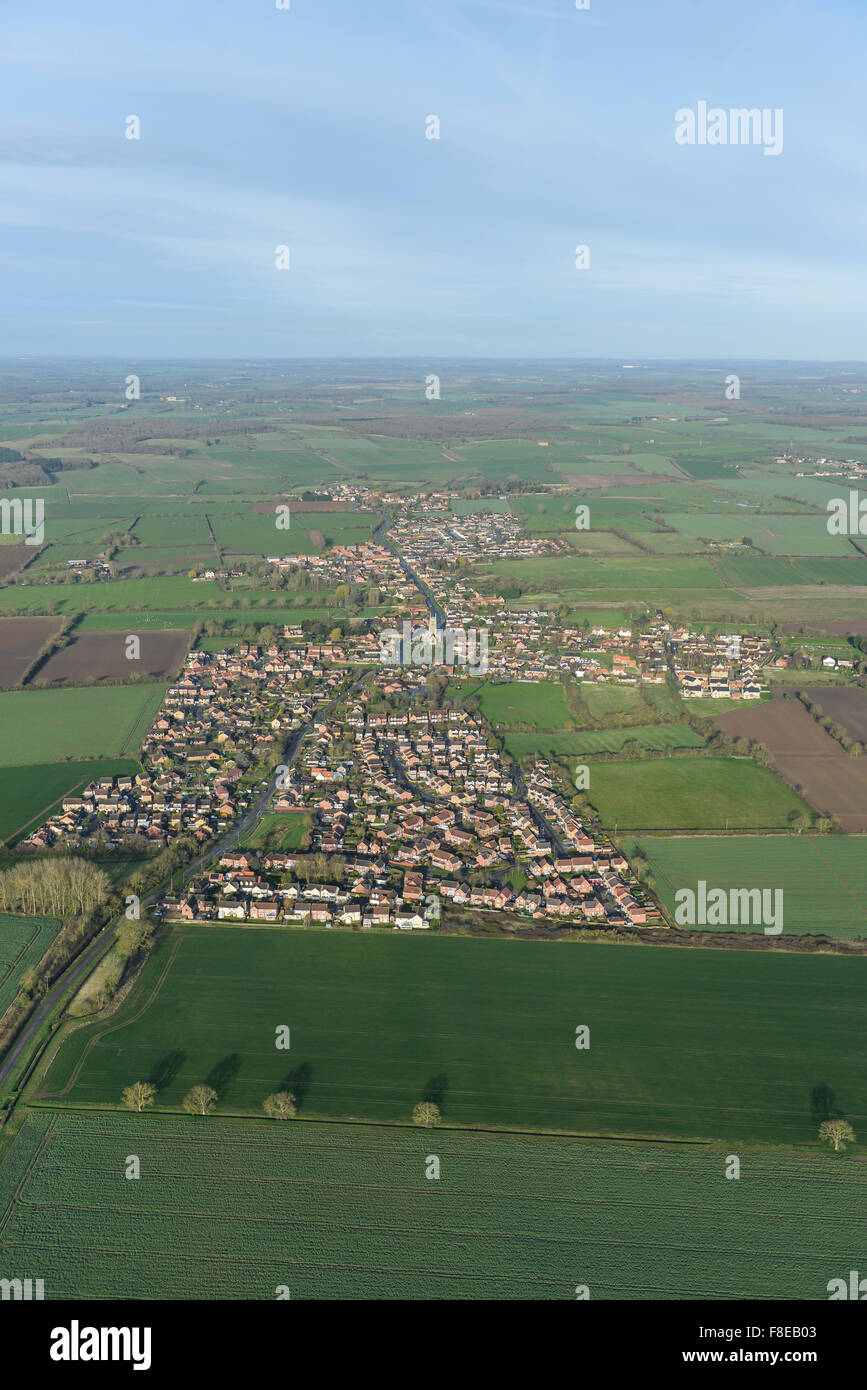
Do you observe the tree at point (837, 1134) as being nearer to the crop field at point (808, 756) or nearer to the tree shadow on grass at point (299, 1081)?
the tree shadow on grass at point (299, 1081)

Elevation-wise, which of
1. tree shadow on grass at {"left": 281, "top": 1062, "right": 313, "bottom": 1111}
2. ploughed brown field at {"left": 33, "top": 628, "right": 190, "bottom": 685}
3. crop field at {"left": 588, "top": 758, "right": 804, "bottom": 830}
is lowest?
tree shadow on grass at {"left": 281, "top": 1062, "right": 313, "bottom": 1111}

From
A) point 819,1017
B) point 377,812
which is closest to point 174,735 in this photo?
point 377,812

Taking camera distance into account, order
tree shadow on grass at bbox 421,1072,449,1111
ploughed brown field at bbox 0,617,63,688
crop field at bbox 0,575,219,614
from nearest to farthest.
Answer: tree shadow on grass at bbox 421,1072,449,1111, ploughed brown field at bbox 0,617,63,688, crop field at bbox 0,575,219,614

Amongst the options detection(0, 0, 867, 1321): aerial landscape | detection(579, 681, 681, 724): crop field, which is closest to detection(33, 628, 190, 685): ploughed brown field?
detection(0, 0, 867, 1321): aerial landscape

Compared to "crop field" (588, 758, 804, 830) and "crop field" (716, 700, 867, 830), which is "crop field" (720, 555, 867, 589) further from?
"crop field" (588, 758, 804, 830)

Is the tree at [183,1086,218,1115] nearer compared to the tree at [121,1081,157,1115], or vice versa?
the tree at [183,1086,218,1115]
